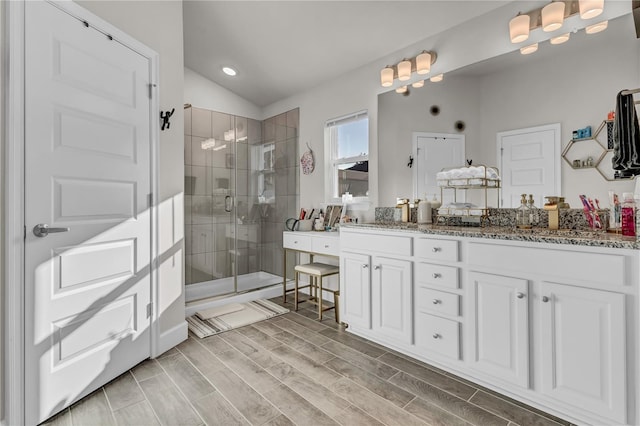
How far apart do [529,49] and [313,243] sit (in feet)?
7.72

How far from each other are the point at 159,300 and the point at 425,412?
1890 millimetres

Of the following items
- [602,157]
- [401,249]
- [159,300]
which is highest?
[602,157]

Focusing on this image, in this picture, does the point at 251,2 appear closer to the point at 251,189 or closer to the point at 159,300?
the point at 251,189

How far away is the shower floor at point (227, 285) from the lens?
360cm

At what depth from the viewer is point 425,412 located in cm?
166

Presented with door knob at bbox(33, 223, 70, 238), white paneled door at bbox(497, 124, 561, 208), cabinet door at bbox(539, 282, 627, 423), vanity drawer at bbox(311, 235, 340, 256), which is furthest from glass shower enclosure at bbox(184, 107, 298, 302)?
cabinet door at bbox(539, 282, 627, 423)

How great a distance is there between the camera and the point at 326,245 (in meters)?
3.18

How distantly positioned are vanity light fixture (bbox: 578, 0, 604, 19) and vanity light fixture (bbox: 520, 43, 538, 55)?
0.85ft

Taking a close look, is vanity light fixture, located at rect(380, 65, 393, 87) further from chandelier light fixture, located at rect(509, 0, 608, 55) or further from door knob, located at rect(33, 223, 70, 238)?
door knob, located at rect(33, 223, 70, 238)

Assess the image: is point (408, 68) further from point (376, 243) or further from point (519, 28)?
point (376, 243)

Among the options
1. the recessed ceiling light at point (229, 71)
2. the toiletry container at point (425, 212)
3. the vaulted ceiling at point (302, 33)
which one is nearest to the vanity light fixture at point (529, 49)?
the vaulted ceiling at point (302, 33)

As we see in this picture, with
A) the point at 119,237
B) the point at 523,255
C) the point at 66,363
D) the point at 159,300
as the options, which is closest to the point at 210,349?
the point at 159,300

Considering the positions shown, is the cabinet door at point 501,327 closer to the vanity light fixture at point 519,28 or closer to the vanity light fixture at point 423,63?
the vanity light fixture at point 519,28

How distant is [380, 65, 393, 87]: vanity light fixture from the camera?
113 inches
